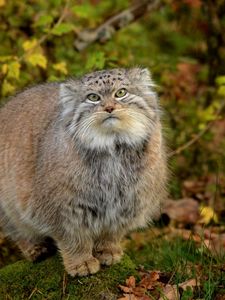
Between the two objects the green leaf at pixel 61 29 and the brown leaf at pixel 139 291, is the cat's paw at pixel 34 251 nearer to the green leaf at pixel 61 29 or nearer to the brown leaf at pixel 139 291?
the brown leaf at pixel 139 291

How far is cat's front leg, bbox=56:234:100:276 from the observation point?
4574 mm

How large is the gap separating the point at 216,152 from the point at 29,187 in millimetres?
3432

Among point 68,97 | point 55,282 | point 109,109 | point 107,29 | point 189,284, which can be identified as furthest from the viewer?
point 107,29

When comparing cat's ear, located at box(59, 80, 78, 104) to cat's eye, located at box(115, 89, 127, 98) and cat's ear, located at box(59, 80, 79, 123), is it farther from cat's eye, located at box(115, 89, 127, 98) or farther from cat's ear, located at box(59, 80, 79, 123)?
cat's eye, located at box(115, 89, 127, 98)

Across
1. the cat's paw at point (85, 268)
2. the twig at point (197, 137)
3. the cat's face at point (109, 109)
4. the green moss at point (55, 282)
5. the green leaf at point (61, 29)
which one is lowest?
the green moss at point (55, 282)

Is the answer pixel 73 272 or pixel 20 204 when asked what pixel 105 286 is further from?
pixel 20 204

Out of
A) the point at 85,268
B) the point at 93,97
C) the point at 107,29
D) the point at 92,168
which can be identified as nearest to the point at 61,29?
the point at 107,29

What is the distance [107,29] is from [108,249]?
275 centimetres

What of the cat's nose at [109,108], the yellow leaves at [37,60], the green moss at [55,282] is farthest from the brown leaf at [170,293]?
the yellow leaves at [37,60]

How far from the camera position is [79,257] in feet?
15.1

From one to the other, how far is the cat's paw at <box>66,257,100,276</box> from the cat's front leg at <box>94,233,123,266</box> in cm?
13

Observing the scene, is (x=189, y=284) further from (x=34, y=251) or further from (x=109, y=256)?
(x=34, y=251)

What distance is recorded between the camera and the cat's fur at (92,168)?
14.1 feet

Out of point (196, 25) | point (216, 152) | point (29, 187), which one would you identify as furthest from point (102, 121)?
point (196, 25)
